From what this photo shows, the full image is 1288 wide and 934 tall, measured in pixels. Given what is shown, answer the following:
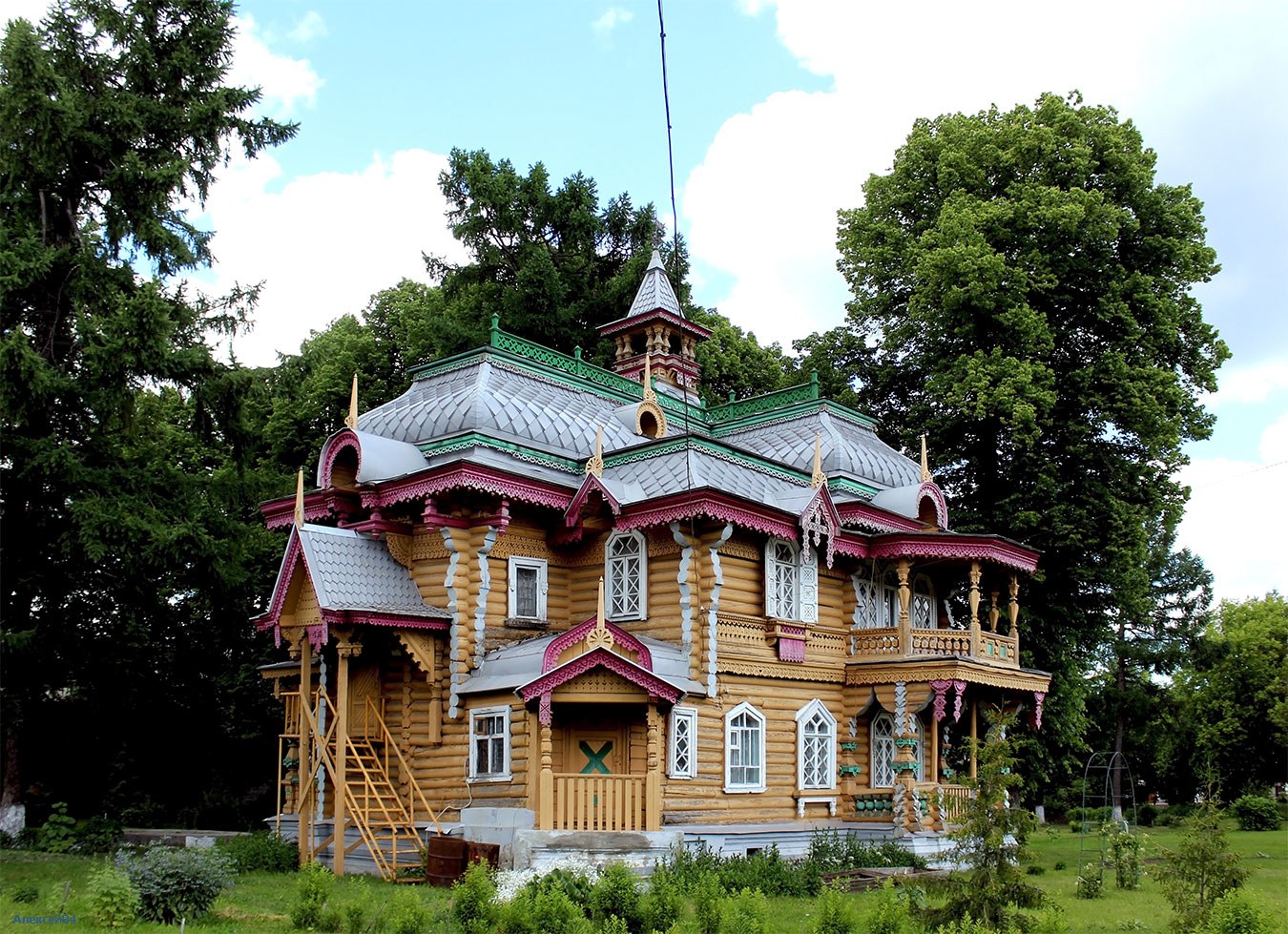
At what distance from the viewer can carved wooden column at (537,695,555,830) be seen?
19078mm

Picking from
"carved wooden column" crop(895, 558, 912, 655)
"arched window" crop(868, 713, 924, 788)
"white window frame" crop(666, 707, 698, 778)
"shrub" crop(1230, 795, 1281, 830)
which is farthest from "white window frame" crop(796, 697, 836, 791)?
"shrub" crop(1230, 795, 1281, 830)

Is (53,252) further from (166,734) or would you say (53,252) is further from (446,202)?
(446,202)

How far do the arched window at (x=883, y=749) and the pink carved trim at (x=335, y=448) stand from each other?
11279 mm

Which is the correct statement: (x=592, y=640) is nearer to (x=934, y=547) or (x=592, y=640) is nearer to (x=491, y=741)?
(x=491, y=741)

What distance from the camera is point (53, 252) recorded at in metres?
25.6

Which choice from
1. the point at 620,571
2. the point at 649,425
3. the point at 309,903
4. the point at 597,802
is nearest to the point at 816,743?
the point at 620,571

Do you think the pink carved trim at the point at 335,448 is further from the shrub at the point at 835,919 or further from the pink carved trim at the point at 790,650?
the shrub at the point at 835,919

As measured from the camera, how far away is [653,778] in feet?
64.2

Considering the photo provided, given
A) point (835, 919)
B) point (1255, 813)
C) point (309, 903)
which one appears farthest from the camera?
point (1255, 813)

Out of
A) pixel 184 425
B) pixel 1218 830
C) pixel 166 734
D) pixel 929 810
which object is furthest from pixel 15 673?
pixel 1218 830

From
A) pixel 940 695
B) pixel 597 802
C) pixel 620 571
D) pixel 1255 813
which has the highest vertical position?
pixel 620 571

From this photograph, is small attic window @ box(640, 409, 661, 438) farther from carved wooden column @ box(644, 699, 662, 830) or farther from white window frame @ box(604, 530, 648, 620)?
carved wooden column @ box(644, 699, 662, 830)

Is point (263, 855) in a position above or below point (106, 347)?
below

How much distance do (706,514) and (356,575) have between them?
6118 millimetres
